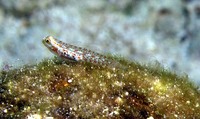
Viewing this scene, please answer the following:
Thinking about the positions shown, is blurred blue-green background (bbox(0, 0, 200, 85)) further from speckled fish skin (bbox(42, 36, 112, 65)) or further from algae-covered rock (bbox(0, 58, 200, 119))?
algae-covered rock (bbox(0, 58, 200, 119))

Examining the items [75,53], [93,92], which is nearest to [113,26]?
[75,53]

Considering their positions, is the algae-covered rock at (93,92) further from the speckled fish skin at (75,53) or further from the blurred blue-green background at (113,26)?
the blurred blue-green background at (113,26)

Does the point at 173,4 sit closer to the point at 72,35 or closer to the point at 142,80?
the point at 72,35

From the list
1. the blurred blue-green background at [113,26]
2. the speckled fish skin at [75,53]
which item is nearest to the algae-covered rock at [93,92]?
the speckled fish skin at [75,53]

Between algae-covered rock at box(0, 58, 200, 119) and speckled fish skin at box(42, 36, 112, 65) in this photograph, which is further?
speckled fish skin at box(42, 36, 112, 65)

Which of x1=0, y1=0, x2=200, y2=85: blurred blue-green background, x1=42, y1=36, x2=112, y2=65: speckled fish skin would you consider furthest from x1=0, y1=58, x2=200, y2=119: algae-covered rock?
x1=0, y1=0, x2=200, y2=85: blurred blue-green background

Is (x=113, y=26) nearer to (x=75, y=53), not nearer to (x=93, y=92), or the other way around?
(x=75, y=53)

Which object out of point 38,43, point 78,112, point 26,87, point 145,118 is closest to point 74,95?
point 78,112
